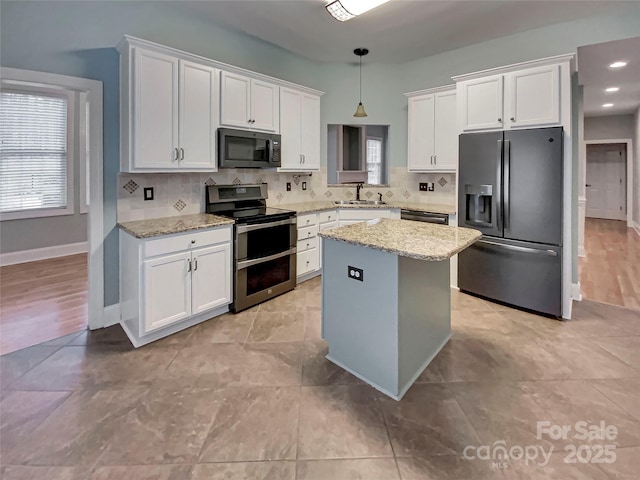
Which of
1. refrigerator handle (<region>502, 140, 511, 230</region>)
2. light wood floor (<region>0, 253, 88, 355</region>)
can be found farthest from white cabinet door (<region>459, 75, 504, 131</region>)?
light wood floor (<region>0, 253, 88, 355</region>)

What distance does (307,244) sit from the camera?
Result: 410 centimetres

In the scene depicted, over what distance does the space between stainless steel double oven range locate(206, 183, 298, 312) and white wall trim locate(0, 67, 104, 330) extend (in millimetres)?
992

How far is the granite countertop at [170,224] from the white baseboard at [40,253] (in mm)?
3466

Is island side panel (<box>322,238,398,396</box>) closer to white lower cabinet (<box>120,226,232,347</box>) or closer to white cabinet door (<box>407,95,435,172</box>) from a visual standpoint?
white lower cabinet (<box>120,226,232,347</box>)

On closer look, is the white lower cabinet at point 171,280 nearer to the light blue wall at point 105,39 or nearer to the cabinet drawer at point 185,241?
the cabinet drawer at point 185,241

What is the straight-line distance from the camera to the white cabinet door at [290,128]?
3945 mm

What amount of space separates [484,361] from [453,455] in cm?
100

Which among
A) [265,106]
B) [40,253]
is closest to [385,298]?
[265,106]

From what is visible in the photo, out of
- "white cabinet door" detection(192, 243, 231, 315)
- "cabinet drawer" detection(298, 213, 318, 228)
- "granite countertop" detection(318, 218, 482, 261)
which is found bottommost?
"white cabinet door" detection(192, 243, 231, 315)

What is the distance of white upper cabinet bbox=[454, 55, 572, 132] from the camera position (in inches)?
119

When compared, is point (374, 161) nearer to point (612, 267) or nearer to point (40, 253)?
point (612, 267)

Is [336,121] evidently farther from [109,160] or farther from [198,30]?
[109,160]

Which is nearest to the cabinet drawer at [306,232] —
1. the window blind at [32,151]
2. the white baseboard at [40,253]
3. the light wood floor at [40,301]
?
the light wood floor at [40,301]

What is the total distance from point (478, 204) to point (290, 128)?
2287mm
